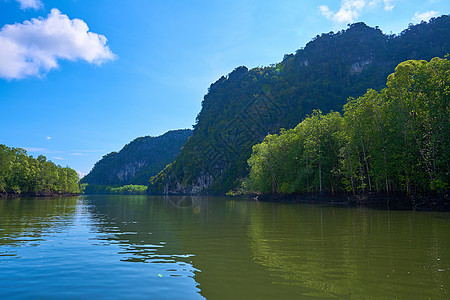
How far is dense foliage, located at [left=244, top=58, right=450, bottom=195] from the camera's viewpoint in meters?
33.4

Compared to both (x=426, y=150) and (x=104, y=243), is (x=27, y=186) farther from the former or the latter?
(x=426, y=150)

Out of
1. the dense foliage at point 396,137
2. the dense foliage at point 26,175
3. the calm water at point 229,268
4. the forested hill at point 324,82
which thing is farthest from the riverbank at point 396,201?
the forested hill at point 324,82

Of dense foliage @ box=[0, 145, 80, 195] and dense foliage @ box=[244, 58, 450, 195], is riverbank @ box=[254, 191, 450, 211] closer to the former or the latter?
dense foliage @ box=[244, 58, 450, 195]

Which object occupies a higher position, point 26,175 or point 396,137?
point 396,137

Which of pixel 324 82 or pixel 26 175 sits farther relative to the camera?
pixel 324 82

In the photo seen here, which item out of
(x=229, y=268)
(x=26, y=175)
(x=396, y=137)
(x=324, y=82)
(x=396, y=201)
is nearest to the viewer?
(x=229, y=268)

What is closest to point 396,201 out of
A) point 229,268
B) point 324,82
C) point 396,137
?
point 396,137

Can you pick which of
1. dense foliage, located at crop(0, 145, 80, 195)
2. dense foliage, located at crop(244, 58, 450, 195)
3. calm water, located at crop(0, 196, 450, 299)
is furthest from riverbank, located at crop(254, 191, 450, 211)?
dense foliage, located at crop(0, 145, 80, 195)

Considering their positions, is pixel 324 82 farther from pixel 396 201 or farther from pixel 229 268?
pixel 229 268

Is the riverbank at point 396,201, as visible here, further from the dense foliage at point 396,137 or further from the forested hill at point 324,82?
the forested hill at point 324,82

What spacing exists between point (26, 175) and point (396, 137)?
113 m

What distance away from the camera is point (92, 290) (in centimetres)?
700

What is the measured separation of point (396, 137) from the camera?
1499 inches

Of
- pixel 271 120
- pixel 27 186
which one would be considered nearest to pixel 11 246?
pixel 27 186
